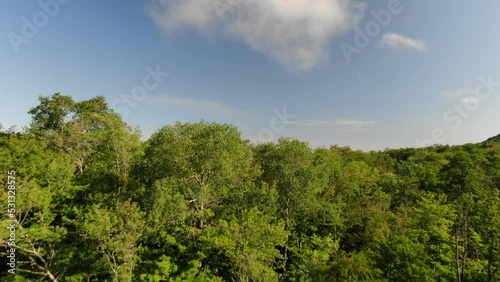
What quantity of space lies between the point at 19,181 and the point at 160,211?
12277mm

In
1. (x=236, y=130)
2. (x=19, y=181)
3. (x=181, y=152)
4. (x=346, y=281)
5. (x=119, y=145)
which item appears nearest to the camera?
(x=346, y=281)

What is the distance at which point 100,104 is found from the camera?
49.1m

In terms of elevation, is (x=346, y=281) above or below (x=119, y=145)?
below

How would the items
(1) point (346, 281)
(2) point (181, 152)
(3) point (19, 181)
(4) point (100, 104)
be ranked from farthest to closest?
(4) point (100, 104), (2) point (181, 152), (3) point (19, 181), (1) point (346, 281)

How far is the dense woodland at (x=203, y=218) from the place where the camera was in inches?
769

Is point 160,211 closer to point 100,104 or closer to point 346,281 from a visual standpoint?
point 346,281

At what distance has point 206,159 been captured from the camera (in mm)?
26500

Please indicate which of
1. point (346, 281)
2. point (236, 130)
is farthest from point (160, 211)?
point (346, 281)

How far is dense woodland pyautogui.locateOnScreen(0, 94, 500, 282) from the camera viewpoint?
19.5 meters

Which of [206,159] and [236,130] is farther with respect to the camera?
[236,130]

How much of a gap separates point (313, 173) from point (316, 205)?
4.02m

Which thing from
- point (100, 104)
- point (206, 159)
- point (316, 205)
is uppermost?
point (100, 104)

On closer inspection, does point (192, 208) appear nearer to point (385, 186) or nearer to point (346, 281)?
point (346, 281)

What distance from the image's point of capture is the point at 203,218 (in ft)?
87.7
